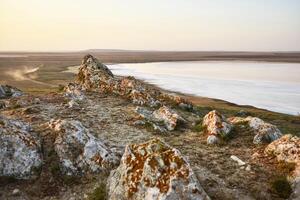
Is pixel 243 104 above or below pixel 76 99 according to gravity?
below

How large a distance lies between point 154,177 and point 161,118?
8874 mm

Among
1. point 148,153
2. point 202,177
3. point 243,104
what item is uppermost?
point 148,153

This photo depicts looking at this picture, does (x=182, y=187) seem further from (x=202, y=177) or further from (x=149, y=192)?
(x=202, y=177)

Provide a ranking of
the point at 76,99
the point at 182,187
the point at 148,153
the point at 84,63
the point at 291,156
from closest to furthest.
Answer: the point at 182,187
the point at 148,153
the point at 291,156
the point at 76,99
the point at 84,63

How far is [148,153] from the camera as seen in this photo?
1180 cm

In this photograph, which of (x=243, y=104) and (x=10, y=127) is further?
(x=243, y=104)

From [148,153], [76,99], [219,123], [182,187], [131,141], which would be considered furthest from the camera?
[76,99]

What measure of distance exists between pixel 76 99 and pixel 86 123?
5160 mm

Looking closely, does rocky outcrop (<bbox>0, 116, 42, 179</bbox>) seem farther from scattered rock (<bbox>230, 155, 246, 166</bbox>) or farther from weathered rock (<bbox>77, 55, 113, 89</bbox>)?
weathered rock (<bbox>77, 55, 113, 89</bbox>)

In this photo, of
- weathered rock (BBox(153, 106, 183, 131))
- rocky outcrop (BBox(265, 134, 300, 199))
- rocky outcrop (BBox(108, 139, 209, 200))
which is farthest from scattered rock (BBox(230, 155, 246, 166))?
weathered rock (BBox(153, 106, 183, 131))

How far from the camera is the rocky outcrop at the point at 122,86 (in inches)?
934

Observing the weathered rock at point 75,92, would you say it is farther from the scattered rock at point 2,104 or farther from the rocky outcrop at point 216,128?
the rocky outcrop at point 216,128

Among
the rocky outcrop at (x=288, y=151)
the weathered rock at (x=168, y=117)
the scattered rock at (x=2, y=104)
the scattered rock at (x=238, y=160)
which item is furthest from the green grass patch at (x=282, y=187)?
the scattered rock at (x=2, y=104)

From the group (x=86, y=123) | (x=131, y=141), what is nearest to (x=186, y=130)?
(x=131, y=141)
